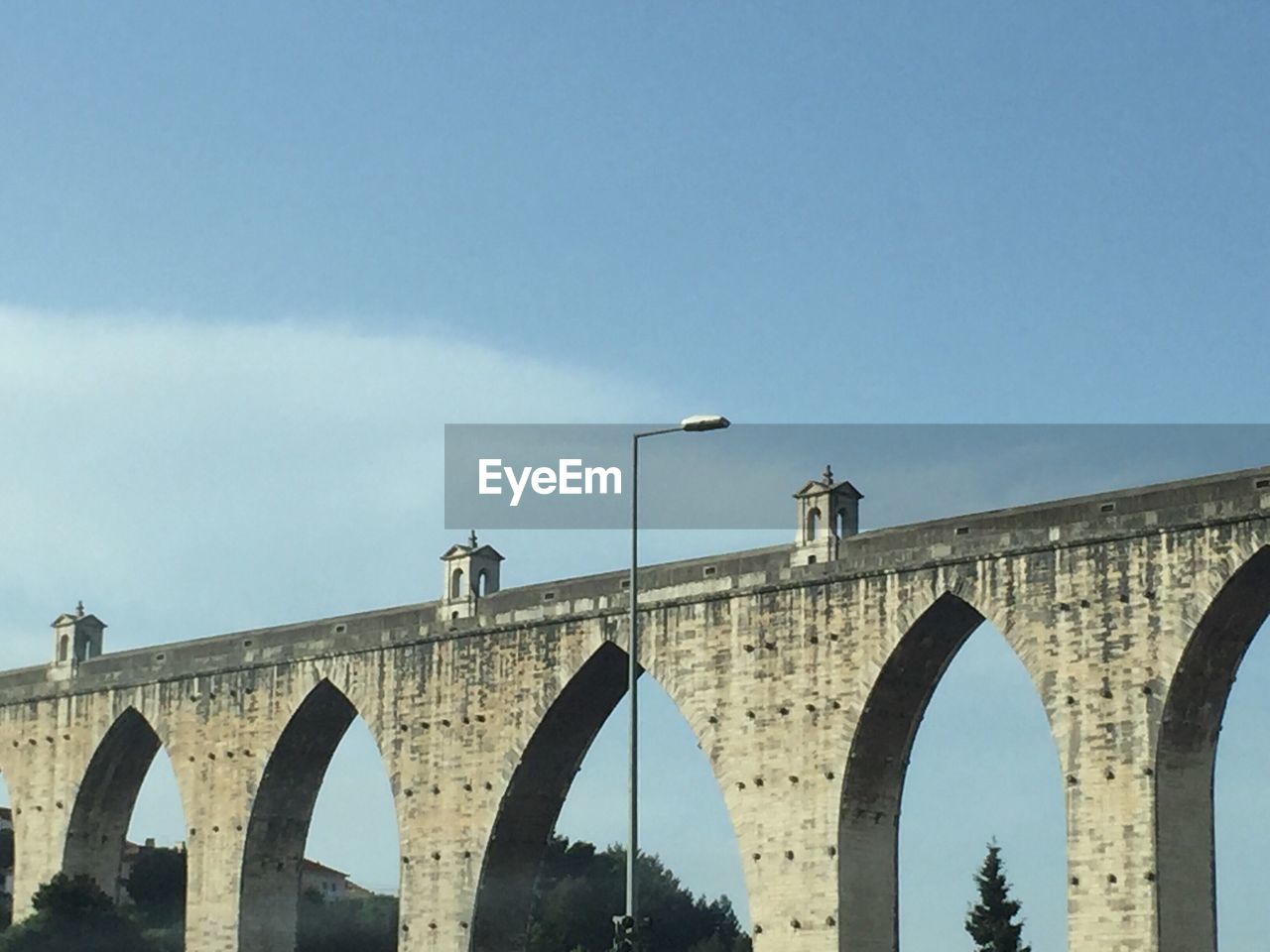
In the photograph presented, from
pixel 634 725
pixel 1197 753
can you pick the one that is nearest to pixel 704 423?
pixel 634 725

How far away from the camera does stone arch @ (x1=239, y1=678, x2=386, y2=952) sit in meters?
Answer: 65.4

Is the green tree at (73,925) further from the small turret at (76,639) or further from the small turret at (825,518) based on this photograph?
the small turret at (825,518)

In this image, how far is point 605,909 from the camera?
85.8 meters

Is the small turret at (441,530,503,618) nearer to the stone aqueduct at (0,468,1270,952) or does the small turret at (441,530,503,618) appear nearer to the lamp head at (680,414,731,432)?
the stone aqueduct at (0,468,1270,952)

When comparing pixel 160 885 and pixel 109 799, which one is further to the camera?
pixel 160 885

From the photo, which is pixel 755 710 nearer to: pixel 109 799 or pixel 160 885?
pixel 109 799

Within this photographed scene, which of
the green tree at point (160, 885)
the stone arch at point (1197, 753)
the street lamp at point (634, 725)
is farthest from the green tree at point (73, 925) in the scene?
the street lamp at point (634, 725)

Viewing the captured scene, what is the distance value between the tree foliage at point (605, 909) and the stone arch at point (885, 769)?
2557 centimetres

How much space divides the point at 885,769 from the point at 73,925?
88.9 feet

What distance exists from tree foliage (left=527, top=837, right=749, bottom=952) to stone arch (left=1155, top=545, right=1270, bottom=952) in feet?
107

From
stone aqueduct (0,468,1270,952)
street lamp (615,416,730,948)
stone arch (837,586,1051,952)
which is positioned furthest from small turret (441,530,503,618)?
street lamp (615,416,730,948)

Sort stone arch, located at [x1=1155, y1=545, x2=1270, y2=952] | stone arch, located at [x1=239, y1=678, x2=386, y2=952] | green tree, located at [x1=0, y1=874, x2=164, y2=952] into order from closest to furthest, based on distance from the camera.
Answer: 1. stone arch, located at [x1=1155, y1=545, x2=1270, y2=952]
2. stone arch, located at [x1=239, y1=678, x2=386, y2=952]
3. green tree, located at [x1=0, y1=874, x2=164, y2=952]

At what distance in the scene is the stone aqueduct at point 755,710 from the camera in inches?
1900

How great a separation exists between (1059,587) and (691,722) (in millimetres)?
10343
